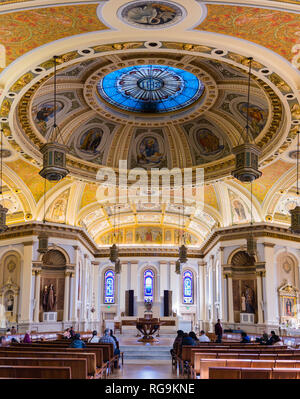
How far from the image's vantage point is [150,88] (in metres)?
21.1

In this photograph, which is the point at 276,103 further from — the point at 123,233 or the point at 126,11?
the point at 123,233

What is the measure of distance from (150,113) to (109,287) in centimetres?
1826

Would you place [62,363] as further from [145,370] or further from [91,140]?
[91,140]

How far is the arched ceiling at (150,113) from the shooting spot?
11.5 metres

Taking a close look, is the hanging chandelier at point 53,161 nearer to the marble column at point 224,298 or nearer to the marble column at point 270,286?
the marble column at point 270,286

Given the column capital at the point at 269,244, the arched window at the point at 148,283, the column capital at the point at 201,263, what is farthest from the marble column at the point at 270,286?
the arched window at the point at 148,283

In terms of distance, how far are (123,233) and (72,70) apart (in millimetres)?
20190

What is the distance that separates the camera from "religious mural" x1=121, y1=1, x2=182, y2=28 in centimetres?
1107

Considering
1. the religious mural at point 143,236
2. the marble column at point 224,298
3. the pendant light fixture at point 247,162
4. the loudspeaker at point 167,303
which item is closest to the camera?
the pendant light fixture at point 247,162

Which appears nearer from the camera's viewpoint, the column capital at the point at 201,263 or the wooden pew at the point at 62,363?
the wooden pew at the point at 62,363

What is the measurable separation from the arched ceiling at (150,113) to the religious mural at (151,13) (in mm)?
26

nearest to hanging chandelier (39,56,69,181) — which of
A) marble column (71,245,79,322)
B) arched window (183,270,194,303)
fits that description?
marble column (71,245,79,322)

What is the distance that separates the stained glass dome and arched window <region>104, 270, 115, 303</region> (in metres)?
18.0
